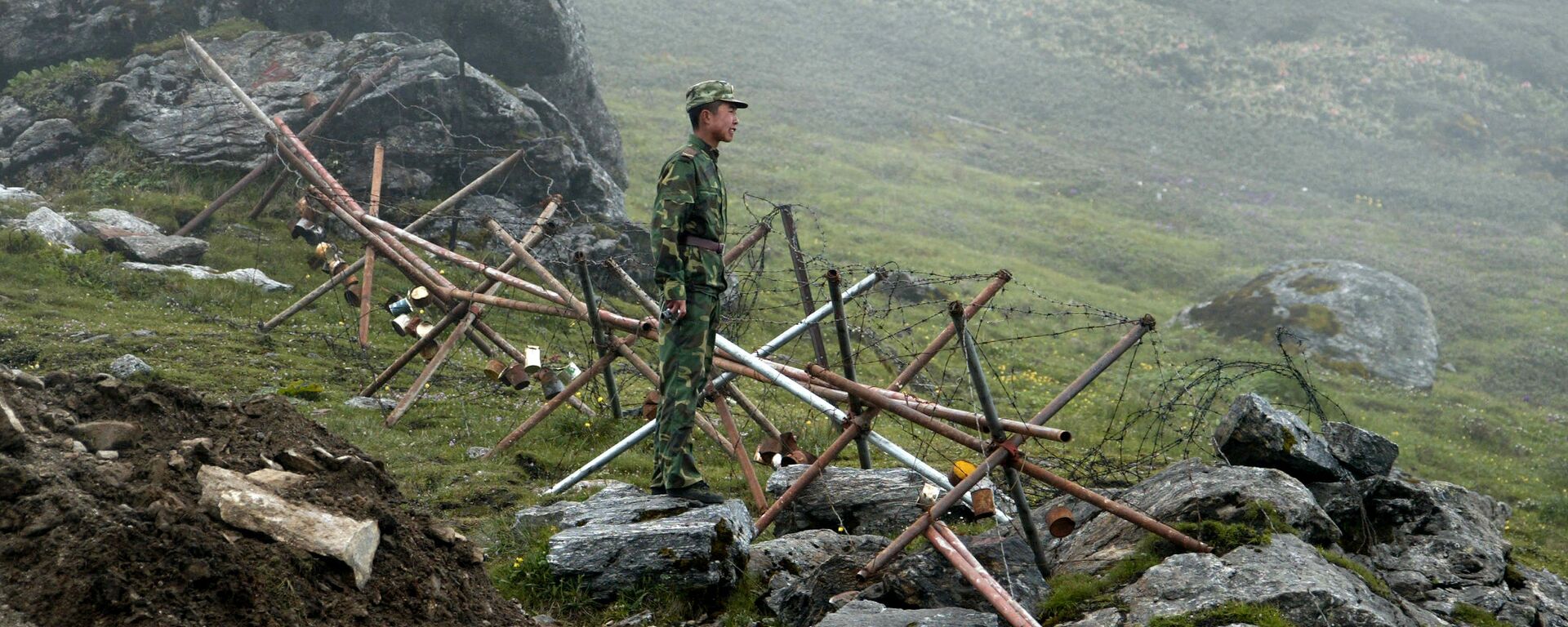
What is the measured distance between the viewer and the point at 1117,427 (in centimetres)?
1958

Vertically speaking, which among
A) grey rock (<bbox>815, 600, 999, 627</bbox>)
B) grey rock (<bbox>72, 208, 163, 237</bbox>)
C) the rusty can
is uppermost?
the rusty can

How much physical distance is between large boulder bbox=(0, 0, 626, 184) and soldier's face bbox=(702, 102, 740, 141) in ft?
58.1

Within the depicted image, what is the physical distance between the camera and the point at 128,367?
43.5ft

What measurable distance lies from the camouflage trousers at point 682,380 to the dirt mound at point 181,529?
1.92 meters

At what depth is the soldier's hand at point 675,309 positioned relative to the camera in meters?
9.41

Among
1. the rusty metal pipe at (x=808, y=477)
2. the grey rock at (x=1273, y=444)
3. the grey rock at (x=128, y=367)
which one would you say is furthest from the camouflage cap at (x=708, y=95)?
the grey rock at (x=128, y=367)

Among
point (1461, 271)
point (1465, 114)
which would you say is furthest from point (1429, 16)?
point (1461, 271)

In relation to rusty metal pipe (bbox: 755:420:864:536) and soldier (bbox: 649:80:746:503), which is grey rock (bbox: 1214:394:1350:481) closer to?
rusty metal pipe (bbox: 755:420:864:536)

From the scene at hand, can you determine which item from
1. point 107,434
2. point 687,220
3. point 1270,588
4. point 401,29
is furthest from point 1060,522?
point 401,29

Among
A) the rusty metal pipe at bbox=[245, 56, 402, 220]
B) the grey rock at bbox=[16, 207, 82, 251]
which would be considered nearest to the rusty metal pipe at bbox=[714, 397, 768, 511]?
the rusty metal pipe at bbox=[245, 56, 402, 220]

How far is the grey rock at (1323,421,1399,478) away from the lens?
1087 centimetres

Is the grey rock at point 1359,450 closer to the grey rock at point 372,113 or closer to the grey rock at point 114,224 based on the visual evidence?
the grey rock at point 372,113

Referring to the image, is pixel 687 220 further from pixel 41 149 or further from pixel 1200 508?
pixel 41 149

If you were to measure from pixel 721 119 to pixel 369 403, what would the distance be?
23.6 ft
